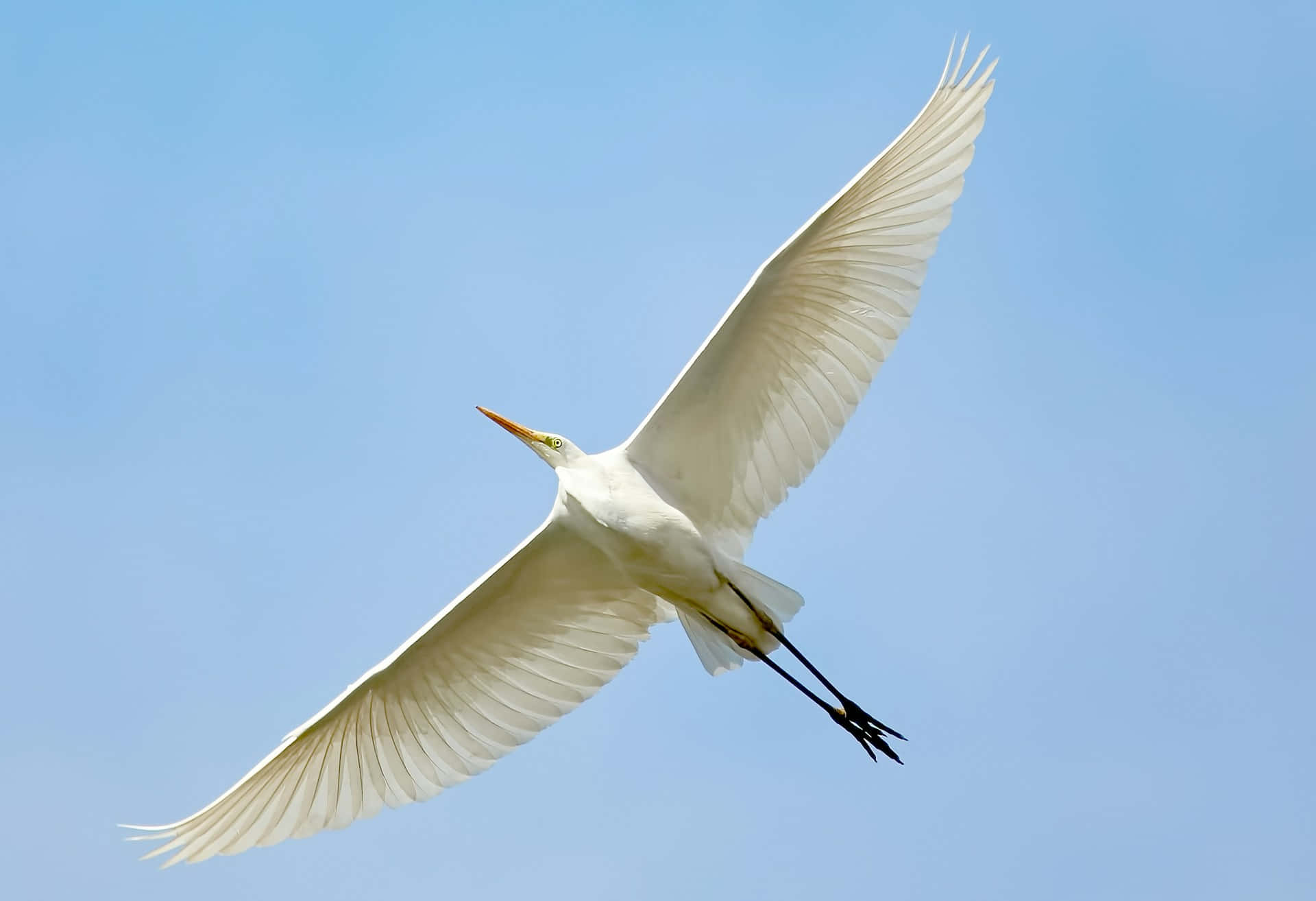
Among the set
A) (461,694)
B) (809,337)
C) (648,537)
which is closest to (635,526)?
(648,537)

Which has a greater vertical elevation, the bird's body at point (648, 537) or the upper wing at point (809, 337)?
the upper wing at point (809, 337)

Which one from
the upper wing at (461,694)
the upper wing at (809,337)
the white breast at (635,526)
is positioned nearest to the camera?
the upper wing at (809,337)

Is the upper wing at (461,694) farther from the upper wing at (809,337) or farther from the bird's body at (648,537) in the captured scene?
the upper wing at (809,337)

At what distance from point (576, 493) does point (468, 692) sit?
6.06 ft

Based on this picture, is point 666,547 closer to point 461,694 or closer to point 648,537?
point 648,537

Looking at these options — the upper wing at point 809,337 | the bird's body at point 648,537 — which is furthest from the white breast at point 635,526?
the upper wing at point 809,337

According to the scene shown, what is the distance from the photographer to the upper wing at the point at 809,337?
38.8ft

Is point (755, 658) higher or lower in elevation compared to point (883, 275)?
lower

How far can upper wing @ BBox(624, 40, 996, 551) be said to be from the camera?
11812mm

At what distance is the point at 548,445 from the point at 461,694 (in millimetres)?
1865

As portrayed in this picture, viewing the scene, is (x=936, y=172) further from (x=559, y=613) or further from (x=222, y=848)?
(x=222, y=848)

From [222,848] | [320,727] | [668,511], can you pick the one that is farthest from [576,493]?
[222,848]

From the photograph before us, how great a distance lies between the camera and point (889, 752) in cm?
1264

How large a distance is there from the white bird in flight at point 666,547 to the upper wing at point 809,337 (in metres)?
0.01
